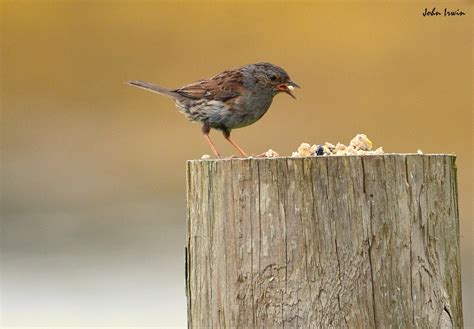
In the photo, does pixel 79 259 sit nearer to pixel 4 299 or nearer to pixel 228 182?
pixel 4 299

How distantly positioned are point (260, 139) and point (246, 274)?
818 centimetres

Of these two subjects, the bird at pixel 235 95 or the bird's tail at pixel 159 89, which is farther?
the bird's tail at pixel 159 89

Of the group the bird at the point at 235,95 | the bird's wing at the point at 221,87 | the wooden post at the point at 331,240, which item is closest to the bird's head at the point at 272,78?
the bird at the point at 235,95

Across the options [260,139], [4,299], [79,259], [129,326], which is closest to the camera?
[129,326]

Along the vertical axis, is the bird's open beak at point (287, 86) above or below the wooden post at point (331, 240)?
above

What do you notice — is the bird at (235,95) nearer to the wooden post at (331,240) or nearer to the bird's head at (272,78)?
the bird's head at (272,78)

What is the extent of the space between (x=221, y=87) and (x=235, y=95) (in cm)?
10

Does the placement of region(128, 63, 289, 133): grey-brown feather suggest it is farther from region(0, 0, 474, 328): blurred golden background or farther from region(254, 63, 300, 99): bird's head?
region(0, 0, 474, 328): blurred golden background

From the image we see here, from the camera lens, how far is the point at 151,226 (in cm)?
1169

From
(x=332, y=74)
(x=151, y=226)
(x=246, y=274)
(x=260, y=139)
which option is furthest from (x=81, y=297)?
(x=246, y=274)

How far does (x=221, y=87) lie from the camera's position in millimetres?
7000

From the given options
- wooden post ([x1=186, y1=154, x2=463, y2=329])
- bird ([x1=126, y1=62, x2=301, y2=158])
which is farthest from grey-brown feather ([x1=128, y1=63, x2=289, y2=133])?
wooden post ([x1=186, y1=154, x2=463, y2=329])

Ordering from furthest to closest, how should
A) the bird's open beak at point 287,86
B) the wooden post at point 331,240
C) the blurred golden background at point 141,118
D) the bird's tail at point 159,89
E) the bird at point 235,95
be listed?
the blurred golden background at point 141,118
the bird's tail at point 159,89
the bird's open beak at point 287,86
the bird at point 235,95
the wooden post at point 331,240

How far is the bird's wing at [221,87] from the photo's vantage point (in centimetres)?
698
